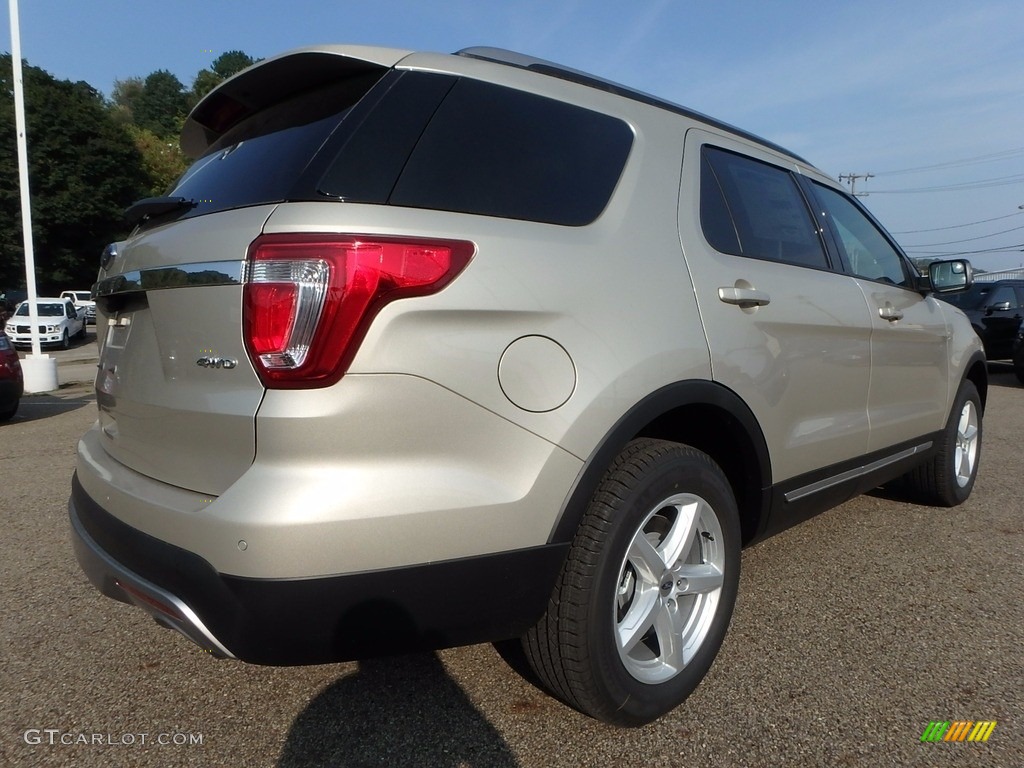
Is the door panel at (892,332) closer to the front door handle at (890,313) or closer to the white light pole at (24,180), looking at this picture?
the front door handle at (890,313)

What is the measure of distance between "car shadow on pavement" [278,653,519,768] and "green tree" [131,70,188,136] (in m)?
81.3

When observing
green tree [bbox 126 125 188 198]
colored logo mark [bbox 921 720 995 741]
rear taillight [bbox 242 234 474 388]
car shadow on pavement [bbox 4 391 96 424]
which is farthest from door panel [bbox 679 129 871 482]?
green tree [bbox 126 125 188 198]

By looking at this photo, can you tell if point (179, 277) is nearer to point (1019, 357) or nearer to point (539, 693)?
point (539, 693)

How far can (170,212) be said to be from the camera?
6.88 ft

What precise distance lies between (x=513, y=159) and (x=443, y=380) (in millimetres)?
663

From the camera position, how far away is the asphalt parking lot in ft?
6.55

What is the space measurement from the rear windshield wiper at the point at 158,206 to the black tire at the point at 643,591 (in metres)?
1.40

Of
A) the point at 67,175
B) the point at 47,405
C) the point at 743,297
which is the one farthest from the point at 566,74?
the point at 67,175

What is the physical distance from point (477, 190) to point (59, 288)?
160ft

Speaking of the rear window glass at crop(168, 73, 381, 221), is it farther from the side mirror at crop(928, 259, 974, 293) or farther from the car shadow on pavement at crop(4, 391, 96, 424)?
the car shadow on pavement at crop(4, 391, 96, 424)

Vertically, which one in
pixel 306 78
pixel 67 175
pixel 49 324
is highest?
pixel 67 175

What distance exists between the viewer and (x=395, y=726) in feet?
6.89

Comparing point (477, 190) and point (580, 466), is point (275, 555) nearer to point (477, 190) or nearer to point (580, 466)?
point (580, 466)

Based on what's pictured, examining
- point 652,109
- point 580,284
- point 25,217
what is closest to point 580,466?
point 580,284
